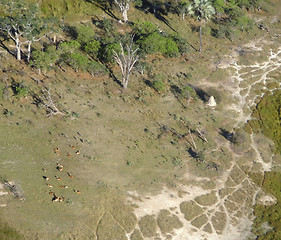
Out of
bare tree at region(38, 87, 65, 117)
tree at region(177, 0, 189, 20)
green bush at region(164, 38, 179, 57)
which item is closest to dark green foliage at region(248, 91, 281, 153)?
green bush at region(164, 38, 179, 57)

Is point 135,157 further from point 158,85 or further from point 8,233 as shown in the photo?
point 8,233

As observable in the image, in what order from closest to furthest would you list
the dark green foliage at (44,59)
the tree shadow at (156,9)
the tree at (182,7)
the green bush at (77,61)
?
the dark green foliage at (44,59) → the green bush at (77,61) → the tree at (182,7) → the tree shadow at (156,9)

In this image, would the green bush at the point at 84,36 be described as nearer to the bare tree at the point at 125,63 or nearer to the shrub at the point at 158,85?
the bare tree at the point at 125,63

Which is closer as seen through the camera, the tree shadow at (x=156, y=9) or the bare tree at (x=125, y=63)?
the bare tree at (x=125, y=63)

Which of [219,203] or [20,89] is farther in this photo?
[20,89]

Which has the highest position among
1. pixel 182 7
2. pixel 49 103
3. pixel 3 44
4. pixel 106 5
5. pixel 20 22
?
pixel 20 22

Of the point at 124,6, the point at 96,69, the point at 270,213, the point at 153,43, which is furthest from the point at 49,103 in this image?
the point at 270,213

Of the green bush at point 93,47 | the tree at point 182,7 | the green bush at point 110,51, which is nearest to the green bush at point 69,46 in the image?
the green bush at point 93,47

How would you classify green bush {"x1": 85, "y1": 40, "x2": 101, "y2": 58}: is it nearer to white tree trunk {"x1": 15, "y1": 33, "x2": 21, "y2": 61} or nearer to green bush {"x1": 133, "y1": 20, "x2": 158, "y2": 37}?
green bush {"x1": 133, "y1": 20, "x2": 158, "y2": 37}

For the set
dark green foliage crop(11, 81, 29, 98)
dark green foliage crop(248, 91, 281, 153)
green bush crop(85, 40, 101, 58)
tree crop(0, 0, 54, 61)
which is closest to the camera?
dark green foliage crop(11, 81, 29, 98)
